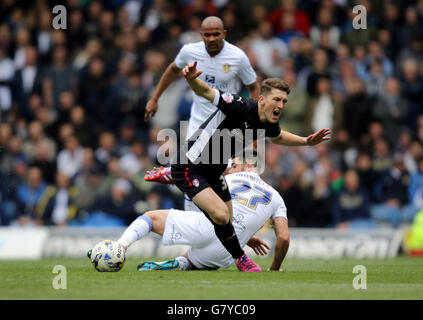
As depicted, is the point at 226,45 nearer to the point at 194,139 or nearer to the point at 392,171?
the point at 194,139

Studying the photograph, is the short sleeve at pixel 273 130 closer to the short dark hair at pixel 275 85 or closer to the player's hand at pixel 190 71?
the short dark hair at pixel 275 85

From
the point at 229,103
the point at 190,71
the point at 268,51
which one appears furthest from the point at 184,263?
the point at 268,51

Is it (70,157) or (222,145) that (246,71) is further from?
(70,157)

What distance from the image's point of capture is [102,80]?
17.3 metres

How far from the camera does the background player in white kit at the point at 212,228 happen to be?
934 cm

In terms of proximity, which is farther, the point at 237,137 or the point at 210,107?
the point at 210,107

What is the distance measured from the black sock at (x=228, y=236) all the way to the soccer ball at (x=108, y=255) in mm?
1055

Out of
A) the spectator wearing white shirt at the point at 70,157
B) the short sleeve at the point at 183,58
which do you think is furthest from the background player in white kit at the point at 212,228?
the spectator wearing white shirt at the point at 70,157

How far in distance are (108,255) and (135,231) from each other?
1.55 ft

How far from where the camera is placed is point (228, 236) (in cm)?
893

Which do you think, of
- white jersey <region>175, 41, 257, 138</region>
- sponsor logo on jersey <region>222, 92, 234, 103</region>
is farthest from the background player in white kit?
sponsor logo on jersey <region>222, 92, 234, 103</region>

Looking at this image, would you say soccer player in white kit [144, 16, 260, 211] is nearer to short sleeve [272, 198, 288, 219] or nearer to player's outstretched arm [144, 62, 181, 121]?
player's outstretched arm [144, 62, 181, 121]
